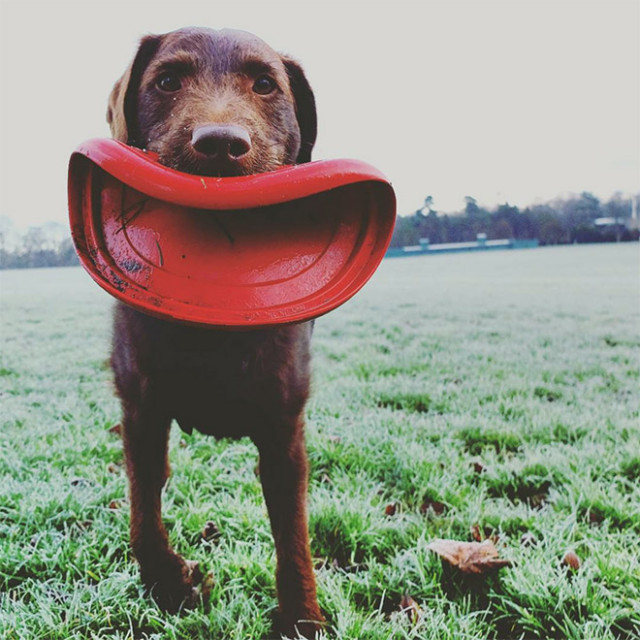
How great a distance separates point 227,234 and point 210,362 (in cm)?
39

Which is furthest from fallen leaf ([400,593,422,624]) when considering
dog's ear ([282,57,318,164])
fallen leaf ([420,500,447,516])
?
dog's ear ([282,57,318,164])

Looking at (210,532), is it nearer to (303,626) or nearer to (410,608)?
(303,626)

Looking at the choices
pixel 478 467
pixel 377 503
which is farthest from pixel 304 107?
pixel 478 467

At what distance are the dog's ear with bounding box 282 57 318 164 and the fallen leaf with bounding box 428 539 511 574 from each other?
1596 mm

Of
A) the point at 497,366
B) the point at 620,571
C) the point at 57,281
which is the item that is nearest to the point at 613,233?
the point at 57,281

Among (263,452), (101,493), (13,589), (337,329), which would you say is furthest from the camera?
(337,329)

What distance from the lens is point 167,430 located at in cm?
192

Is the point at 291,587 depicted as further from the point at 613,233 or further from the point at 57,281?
the point at 613,233

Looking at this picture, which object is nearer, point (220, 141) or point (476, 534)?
point (220, 141)

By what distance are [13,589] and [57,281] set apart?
64.0 ft

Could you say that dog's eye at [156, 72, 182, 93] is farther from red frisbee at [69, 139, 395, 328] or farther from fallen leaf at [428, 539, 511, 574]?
fallen leaf at [428, 539, 511, 574]

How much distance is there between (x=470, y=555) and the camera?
2.12m

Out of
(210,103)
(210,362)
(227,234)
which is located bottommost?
(210,362)

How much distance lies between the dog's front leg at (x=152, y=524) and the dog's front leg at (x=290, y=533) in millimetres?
356
